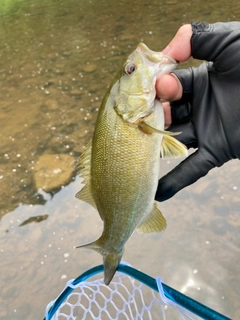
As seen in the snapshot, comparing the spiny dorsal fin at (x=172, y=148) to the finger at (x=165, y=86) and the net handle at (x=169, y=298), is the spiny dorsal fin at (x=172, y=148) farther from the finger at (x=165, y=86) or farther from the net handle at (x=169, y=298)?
the net handle at (x=169, y=298)

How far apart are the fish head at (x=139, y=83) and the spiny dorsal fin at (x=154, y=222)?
1.62 feet

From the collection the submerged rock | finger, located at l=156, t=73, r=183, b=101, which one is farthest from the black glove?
the submerged rock

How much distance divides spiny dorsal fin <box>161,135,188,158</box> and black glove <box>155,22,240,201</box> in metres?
0.35

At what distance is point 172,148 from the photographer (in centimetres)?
174

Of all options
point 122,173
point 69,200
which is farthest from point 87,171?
point 69,200

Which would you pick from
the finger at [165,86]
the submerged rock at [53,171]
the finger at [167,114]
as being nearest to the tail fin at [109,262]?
the finger at [165,86]

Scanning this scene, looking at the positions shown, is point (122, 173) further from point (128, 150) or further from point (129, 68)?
point (129, 68)

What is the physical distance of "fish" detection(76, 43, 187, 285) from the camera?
1.67 meters

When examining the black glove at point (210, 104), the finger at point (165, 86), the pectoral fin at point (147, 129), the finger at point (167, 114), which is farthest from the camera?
the finger at point (167, 114)

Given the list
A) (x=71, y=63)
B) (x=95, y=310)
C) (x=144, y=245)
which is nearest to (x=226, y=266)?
(x=144, y=245)

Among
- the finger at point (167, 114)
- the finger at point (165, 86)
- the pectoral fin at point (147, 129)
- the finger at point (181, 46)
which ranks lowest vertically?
the finger at point (167, 114)

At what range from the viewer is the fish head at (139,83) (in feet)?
5.54

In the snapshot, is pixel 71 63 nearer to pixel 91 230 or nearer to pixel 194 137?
pixel 91 230

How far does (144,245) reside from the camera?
318 cm
